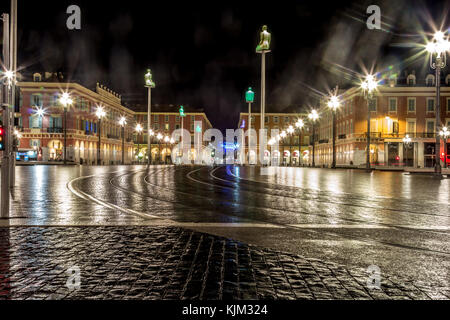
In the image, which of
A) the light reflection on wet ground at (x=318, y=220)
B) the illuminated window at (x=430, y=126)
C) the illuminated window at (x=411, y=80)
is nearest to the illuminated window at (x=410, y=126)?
the illuminated window at (x=430, y=126)

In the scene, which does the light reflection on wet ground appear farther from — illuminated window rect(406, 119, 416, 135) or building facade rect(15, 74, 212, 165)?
illuminated window rect(406, 119, 416, 135)

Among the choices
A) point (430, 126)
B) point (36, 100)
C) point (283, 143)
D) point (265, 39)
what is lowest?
point (283, 143)

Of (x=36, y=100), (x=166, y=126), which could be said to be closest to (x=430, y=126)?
(x=36, y=100)

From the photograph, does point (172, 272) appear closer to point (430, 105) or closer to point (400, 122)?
point (400, 122)

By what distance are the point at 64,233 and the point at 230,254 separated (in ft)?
10.8

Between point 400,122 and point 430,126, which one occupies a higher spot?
point 400,122

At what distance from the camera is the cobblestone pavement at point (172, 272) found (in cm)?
402

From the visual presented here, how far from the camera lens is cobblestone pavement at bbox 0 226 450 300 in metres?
4.02

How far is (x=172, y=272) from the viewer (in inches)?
185

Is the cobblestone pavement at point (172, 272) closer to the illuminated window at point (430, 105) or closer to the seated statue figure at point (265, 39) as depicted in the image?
the seated statue figure at point (265, 39)

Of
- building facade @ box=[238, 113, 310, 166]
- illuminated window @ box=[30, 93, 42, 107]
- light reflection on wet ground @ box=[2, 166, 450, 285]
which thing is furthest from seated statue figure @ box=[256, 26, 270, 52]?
building facade @ box=[238, 113, 310, 166]

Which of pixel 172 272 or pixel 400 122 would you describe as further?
pixel 400 122

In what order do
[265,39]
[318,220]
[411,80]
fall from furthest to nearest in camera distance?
1. [411,80]
2. [265,39]
3. [318,220]
